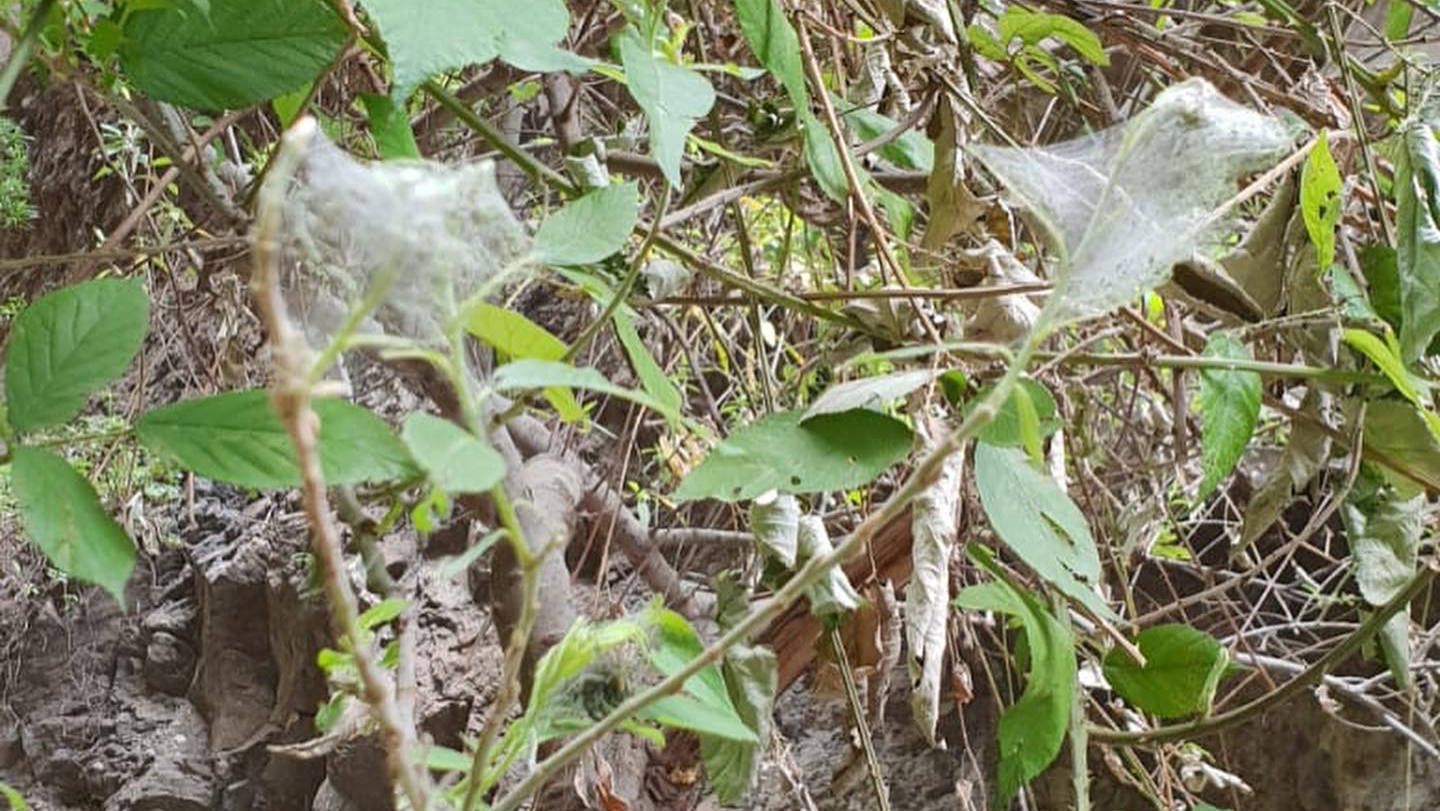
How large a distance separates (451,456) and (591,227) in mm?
236

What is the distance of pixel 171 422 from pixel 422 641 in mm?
1273

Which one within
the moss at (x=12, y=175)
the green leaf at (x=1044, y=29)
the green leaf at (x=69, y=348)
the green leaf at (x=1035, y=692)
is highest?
the green leaf at (x=69, y=348)

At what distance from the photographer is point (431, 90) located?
526 millimetres

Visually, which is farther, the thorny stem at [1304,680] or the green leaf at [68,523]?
the thorny stem at [1304,680]

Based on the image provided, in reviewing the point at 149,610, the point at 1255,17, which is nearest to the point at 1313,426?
the point at 1255,17

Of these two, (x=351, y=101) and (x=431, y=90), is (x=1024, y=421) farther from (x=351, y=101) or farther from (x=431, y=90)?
(x=351, y=101)

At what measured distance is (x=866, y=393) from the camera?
1.41 ft

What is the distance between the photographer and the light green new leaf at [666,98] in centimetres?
41

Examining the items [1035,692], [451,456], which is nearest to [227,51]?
[451,456]

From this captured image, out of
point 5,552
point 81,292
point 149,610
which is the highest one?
point 81,292

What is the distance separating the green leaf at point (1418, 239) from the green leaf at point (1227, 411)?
62 millimetres

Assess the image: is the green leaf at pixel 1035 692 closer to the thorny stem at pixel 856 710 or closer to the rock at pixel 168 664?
the thorny stem at pixel 856 710

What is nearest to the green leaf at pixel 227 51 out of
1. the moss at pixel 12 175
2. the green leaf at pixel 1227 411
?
the green leaf at pixel 1227 411

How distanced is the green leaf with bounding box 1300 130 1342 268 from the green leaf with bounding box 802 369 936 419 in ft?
0.72
